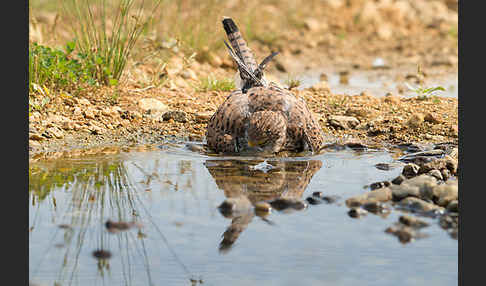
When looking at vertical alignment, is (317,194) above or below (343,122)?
below

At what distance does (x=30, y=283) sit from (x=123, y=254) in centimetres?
46

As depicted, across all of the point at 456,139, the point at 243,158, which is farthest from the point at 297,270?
the point at 456,139

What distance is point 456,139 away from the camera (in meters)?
5.98

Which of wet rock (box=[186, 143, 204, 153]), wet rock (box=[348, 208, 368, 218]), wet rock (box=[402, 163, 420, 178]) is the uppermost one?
wet rock (box=[186, 143, 204, 153])

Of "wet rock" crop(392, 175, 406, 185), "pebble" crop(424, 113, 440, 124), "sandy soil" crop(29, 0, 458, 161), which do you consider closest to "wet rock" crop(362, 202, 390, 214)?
"wet rock" crop(392, 175, 406, 185)

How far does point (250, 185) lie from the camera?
4328 mm

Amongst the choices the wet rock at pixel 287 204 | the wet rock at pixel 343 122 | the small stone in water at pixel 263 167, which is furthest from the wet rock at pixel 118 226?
the wet rock at pixel 343 122

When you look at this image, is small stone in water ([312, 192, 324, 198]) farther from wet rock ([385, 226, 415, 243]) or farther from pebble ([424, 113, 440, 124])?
pebble ([424, 113, 440, 124])

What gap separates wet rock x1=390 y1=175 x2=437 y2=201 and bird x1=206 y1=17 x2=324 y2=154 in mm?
1142

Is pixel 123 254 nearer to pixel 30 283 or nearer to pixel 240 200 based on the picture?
pixel 30 283

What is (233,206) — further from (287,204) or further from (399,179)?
(399,179)

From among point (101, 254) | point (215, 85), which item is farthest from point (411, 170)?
point (215, 85)

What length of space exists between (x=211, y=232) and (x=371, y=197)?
1.09 metres

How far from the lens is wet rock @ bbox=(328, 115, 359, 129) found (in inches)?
252
